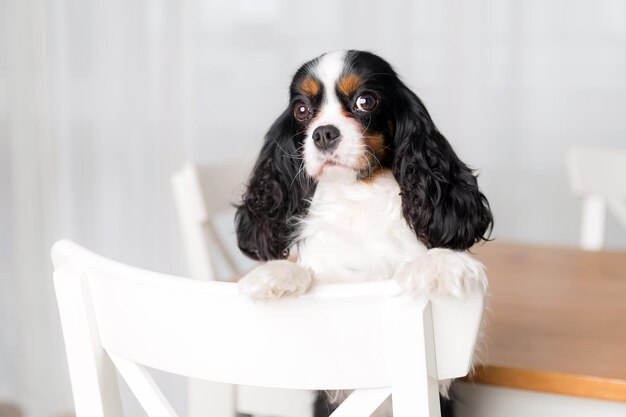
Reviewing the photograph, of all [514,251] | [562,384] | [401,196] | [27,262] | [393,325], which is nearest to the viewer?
[393,325]

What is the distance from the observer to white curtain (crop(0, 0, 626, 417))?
2.65 meters

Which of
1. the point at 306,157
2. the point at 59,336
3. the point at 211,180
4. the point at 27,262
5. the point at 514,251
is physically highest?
the point at 306,157

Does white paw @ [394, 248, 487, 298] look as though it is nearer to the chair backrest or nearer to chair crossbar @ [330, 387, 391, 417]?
chair crossbar @ [330, 387, 391, 417]

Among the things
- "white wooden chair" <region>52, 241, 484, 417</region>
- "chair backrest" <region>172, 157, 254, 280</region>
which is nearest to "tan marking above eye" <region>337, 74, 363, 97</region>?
"white wooden chair" <region>52, 241, 484, 417</region>

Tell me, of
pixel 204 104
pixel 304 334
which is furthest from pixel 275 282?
pixel 204 104

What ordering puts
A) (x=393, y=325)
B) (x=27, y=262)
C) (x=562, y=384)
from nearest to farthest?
(x=393, y=325)
(x=562, y=384)
(x=27, y=262)

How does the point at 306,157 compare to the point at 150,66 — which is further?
the point at 150,66

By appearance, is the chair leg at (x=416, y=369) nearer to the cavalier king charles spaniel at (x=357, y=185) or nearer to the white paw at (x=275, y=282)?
the white paw at (x=275, y=282)

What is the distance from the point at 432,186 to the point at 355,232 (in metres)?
0.14

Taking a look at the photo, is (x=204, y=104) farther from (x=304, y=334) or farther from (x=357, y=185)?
(x=304, y=334)

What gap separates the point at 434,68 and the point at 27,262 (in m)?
1.49

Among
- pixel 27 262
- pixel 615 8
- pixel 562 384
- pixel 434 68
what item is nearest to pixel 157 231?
pixel 27 262

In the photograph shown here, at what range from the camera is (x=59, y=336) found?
2.72 m

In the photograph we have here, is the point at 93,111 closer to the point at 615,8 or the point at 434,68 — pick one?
the point at 434,68
